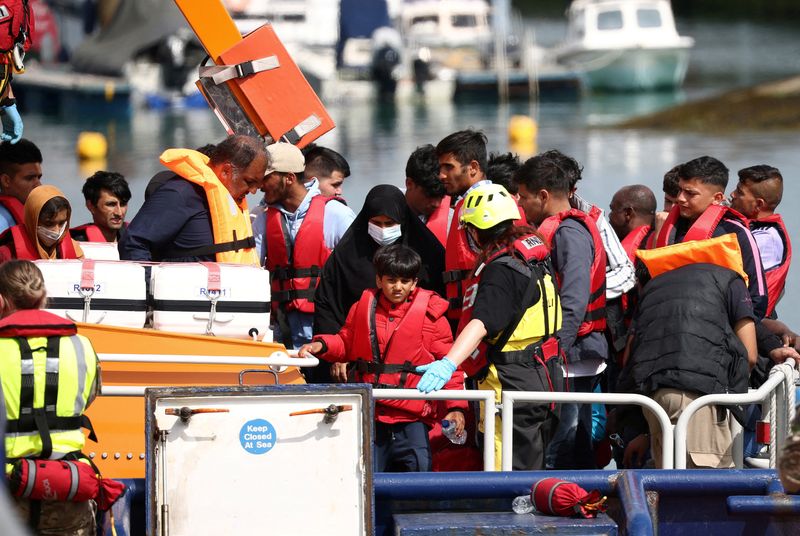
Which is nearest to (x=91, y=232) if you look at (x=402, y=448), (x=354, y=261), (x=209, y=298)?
(x=209, y=298)

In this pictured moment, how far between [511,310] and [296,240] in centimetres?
159

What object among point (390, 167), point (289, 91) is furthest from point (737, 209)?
A: point (390, 167)

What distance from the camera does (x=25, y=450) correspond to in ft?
12.5

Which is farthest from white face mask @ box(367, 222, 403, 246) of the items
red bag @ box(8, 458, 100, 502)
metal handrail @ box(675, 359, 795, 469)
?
red bag @ box(8, 458, 100, 502)

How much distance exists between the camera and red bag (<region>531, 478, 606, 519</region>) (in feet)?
14.3

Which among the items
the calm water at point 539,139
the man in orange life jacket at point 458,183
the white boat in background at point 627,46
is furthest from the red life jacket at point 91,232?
the white boat in background at point 627,46

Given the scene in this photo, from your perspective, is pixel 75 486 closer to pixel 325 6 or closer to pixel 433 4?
pixel 325 6

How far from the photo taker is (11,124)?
207 inches

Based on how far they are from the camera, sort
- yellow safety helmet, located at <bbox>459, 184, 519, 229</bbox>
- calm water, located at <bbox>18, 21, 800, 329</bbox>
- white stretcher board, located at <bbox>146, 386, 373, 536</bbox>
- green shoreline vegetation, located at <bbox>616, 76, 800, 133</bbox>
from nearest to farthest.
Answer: white stretcher board, located at <bbox>146, 386, 373, 536</bbox> < yellow safety helmet, located at <bbox>459, 184, 519, 229</bbox> < calm water, located at <bbox>18, 21, 800, 329</bbox> < green shoreline vegetation, located at <bbox>616, 76, 800, 133</bbox>

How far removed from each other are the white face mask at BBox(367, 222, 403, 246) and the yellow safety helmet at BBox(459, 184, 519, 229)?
59cm

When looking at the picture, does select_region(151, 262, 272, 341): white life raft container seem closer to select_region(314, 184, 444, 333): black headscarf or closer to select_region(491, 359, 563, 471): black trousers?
select_region(314, 184, 444, 333): black headscarf

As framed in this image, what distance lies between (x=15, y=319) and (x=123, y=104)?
121 feet

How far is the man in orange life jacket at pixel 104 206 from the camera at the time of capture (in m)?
6.20

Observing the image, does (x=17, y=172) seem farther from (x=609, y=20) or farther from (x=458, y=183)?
(x=609, y=20)
